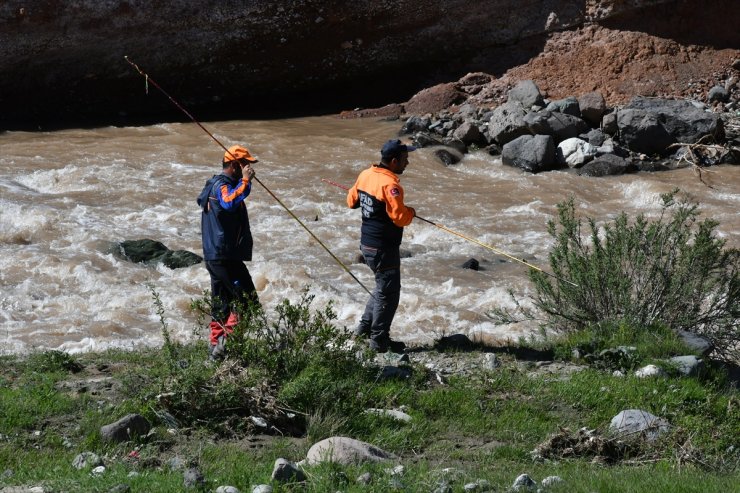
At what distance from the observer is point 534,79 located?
2242cm

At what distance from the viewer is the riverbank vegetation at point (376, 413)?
5.51 meters

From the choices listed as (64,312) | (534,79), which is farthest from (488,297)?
(534,79)

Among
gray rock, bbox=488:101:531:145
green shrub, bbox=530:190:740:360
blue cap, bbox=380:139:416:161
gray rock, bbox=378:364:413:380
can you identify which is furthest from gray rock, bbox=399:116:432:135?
gray rock, bbox=378:364:413:380

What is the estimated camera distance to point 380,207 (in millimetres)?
8133

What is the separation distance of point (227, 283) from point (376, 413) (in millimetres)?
1900

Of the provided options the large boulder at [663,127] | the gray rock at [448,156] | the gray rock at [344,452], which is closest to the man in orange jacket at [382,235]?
the gray rock at [344,452]

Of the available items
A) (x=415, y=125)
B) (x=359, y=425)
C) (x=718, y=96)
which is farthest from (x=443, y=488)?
(x=718, y=96)

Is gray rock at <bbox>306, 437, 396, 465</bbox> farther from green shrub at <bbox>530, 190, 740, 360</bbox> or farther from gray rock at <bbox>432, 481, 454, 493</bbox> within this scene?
green shrub at <bbox>530, 190, 740, 360</bbox>

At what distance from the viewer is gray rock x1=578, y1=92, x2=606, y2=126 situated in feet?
63.8

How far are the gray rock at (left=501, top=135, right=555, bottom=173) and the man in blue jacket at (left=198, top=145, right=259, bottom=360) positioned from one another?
10.8 m

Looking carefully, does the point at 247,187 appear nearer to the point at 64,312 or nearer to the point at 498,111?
the point at 64,312

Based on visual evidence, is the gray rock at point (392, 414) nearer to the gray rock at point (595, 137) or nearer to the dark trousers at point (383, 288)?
the dark trousers at point (383, 288)

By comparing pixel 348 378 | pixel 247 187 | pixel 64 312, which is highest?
pixel 247 187

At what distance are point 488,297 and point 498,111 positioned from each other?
8.43 meters
